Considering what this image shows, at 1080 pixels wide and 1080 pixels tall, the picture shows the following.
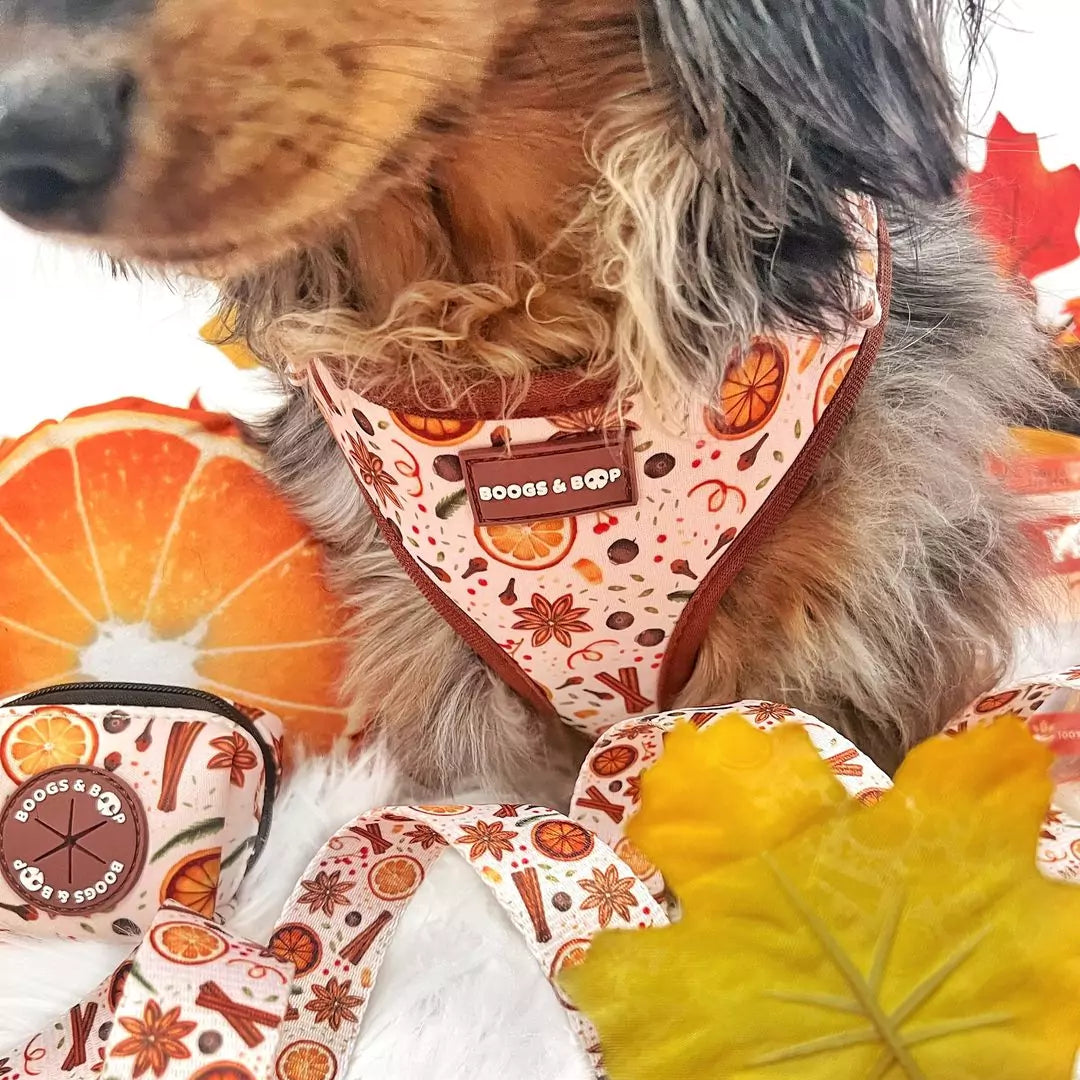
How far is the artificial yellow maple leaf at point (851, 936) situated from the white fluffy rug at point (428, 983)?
0.67 ft

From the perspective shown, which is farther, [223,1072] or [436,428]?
[436,428]

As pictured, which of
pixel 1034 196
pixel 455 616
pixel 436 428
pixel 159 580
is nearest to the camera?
pixel 436 428

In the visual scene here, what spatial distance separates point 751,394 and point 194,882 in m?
0.47

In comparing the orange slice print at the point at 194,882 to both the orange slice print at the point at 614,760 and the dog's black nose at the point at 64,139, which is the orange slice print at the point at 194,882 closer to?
the orange slice print at the point at 614,760

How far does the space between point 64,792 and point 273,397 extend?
1.55 ft

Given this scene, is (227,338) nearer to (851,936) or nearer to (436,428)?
(436,428)

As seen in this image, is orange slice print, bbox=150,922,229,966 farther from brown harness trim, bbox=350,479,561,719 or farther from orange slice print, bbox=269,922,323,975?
brown harness trim, bbox=350,479,561,719

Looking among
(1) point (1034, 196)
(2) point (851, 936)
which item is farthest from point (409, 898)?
(1) point (1034, 196)

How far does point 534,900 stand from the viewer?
0.61m

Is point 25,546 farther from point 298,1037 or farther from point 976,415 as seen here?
point 976,415

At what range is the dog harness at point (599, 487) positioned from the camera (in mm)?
619

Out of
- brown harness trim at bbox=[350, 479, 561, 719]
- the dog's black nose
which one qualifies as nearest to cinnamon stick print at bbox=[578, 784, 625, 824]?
brown harness trim at bbox=[350, 479, 561, 719]

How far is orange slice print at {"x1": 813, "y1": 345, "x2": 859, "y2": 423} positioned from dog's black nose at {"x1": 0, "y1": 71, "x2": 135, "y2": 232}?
15.7 inches

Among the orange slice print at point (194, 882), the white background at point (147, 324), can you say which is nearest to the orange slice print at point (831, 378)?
the orange slice print at point (194, 882)
